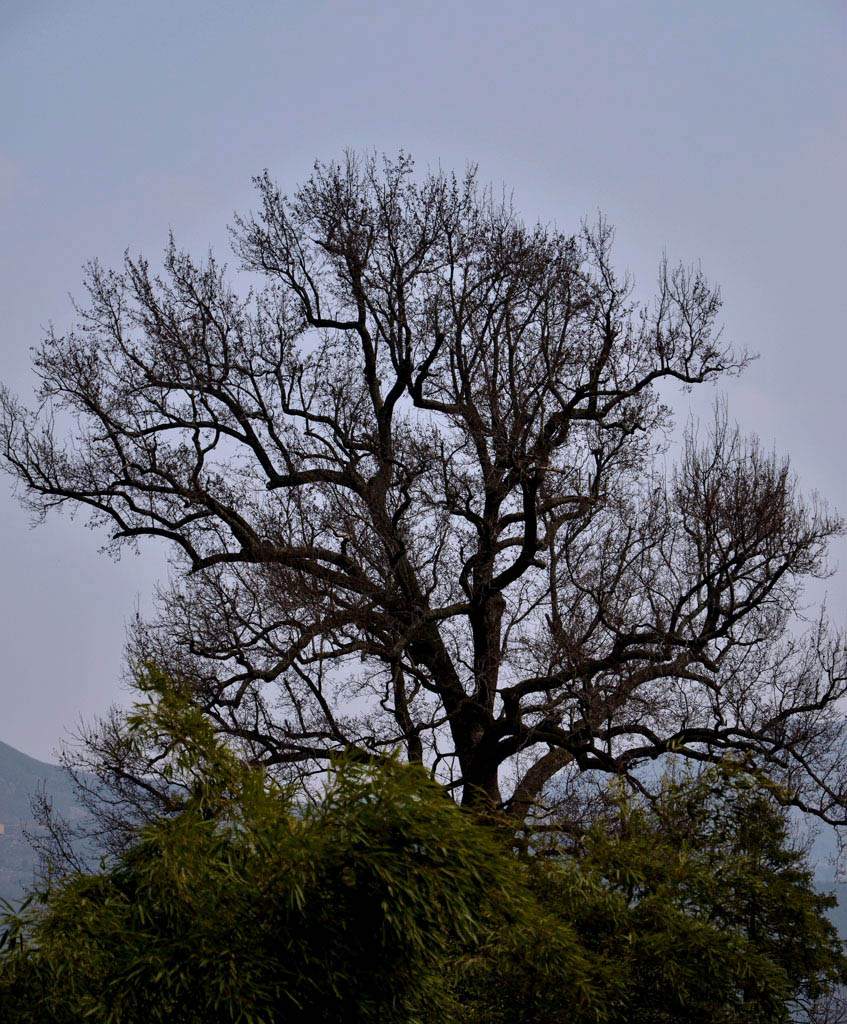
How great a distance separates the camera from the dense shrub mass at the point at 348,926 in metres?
2.64

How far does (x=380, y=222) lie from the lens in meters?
10.1

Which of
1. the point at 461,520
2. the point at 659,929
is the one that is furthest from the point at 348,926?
the point at 461,520

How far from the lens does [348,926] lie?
8.90ft

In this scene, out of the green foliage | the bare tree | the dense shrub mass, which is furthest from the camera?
the bare tree

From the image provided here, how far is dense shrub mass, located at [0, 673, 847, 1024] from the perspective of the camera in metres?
2.64

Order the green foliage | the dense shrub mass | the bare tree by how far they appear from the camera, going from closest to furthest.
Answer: the dense shrub mass, the green foliage, the bare tree

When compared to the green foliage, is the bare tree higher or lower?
higher

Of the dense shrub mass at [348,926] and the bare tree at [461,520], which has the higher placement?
the bare tree at [461,520]

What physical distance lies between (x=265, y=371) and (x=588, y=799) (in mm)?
5299

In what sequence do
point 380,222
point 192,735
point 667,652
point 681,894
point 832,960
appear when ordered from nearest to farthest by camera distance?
point 192,735, point 681,894, point 832,960, point 667,652, point 380,222

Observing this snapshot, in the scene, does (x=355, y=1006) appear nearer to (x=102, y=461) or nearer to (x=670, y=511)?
(x=670, y=511)

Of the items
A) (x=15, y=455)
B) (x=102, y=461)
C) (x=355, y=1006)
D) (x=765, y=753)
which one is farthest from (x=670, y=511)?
(x=355, y=1006)

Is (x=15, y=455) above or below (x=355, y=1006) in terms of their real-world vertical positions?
above

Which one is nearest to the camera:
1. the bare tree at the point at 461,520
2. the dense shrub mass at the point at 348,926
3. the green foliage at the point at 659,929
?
the dense shrub mass at the point at 348,926
